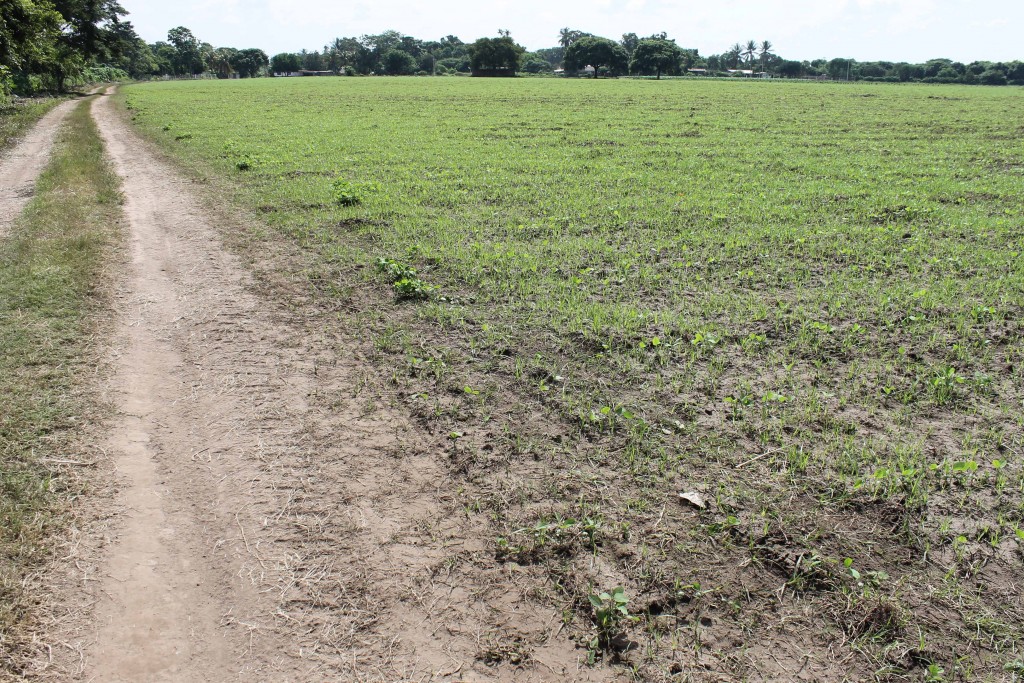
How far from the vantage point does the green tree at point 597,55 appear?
114162 millimetres

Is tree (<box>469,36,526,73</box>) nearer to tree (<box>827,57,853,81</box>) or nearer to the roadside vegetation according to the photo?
tree (<box>827,57,853,81</box>)

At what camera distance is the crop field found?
3.71m

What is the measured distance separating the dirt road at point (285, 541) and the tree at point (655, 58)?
371 ft

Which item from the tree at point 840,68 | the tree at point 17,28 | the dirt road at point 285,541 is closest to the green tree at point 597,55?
the tree at point 840,68

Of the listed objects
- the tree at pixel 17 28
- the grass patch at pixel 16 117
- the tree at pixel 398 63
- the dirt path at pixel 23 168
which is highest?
the tree at pixel 398 63

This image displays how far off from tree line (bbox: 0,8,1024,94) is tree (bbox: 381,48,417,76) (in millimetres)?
207

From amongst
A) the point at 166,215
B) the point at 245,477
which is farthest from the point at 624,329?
the point at 166,215

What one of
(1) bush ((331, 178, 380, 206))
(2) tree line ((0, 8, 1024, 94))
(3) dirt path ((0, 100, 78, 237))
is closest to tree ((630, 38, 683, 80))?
(2) tree line ((0, 8, 1024, 94))

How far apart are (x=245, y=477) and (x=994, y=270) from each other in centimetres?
1014

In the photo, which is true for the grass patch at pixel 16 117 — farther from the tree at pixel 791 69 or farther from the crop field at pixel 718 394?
the tree at pixel 791 69

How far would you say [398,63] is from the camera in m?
134

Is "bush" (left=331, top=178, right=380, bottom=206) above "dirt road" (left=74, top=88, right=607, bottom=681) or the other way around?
above

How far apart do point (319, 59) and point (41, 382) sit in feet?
592

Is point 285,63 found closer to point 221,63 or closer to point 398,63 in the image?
point 221,63
